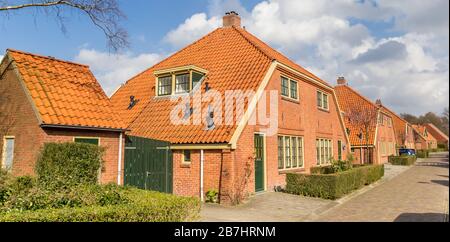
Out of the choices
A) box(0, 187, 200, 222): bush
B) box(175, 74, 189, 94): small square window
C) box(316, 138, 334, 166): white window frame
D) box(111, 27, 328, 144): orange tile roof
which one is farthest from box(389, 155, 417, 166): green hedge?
box(0, 187, 200, 222): bush

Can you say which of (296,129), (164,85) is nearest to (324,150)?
(296,129)

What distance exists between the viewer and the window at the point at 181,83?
1639cm

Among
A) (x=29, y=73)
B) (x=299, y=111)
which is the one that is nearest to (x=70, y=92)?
(x=29, y=73)

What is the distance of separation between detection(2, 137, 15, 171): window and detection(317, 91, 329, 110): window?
16119 mm

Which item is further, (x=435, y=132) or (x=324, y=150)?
(x=435, y=132)

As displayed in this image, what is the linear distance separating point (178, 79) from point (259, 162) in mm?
5388

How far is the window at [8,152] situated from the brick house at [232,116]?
486 centimetres

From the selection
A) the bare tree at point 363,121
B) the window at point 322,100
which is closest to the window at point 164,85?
the window at point 322,100

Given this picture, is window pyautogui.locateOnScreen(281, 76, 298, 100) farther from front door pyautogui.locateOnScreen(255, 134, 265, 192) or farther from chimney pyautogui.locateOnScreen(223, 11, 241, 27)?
chimney pyautogui.locateOnScreen(223, 11, 241, 27)

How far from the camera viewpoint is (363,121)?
32.4 meters

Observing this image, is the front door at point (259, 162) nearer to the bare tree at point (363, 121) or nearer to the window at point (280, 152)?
the window at point (280, 152)

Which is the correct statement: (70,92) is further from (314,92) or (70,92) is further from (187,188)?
(314,92)

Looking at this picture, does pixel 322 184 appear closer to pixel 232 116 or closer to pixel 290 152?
pixel 290 152

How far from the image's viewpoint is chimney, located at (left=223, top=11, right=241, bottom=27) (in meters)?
20.5
